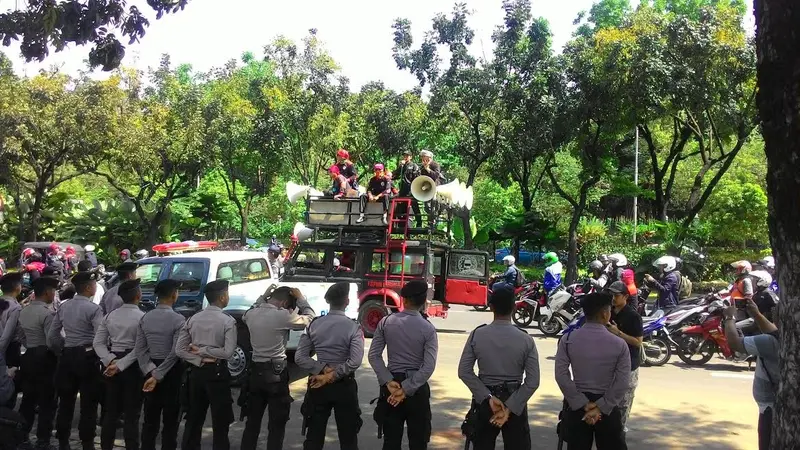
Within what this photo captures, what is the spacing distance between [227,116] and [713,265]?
18129mm

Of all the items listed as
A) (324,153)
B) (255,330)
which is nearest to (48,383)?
(255,330)

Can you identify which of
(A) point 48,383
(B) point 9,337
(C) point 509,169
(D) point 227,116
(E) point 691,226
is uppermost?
(D) point 227,116

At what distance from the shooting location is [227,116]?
26609 mm

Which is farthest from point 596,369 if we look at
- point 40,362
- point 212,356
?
point 40,362

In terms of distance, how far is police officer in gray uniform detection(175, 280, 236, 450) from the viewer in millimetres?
5715

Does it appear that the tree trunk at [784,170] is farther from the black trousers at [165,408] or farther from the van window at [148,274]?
the van window at [148,274]

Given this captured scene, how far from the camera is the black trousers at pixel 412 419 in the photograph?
5.09m

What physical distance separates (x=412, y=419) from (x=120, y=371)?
272 centimetres

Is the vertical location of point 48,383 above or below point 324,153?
below

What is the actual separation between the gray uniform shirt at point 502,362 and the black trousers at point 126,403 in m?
3.07

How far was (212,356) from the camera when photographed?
5.69 meters

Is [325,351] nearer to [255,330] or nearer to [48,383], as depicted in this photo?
[255,330]

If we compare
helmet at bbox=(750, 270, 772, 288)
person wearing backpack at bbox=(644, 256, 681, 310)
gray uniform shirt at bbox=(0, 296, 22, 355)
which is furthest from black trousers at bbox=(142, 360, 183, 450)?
person wearing backpack at bbox=(644, 256, 681, 310)

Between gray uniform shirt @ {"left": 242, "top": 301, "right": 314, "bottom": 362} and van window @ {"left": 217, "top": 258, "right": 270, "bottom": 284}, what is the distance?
4.00 m
